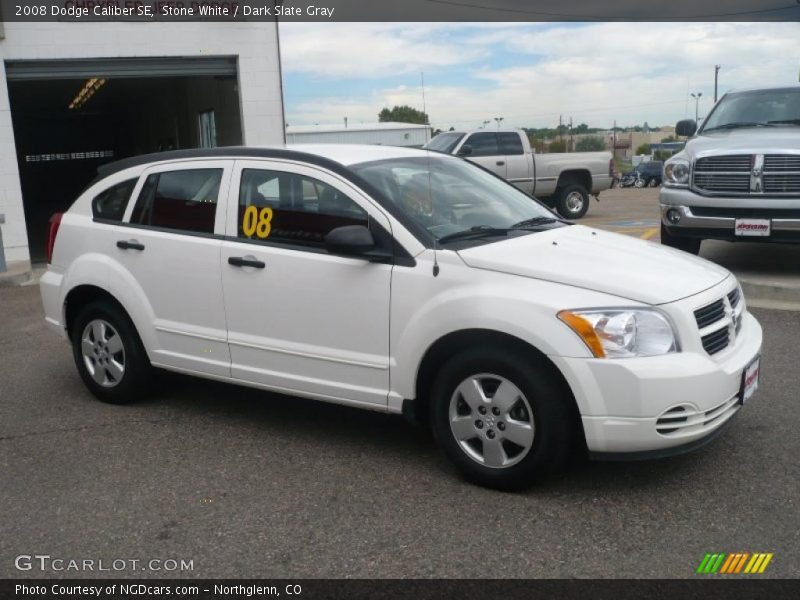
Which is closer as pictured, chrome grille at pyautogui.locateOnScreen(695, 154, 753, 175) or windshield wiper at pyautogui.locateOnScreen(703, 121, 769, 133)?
chrome grille at pyautogui.locateOnScreen(695, 154, 753, 175)

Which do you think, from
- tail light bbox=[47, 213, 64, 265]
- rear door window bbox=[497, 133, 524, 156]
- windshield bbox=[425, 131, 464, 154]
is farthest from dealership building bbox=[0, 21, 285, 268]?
tail light bbox=[47, 213, 64, 265]

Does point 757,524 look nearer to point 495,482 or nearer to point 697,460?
point 697,460

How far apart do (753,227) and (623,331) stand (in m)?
5.69

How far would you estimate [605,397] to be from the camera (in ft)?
12.5

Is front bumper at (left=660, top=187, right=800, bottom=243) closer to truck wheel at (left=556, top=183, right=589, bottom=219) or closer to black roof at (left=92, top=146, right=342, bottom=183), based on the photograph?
black roof at (left=92, top=146, right=342, bottom=183)

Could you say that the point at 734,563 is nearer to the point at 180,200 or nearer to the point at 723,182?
the point at 180,200

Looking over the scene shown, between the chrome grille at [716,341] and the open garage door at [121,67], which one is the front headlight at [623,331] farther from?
the open garage door at [121,67]

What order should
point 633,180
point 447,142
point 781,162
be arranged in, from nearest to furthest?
1. point 781,162
2. point 447,142
3. point 633,180

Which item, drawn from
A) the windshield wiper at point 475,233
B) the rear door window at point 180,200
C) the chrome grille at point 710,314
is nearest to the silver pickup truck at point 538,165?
the rear door window at point 180,200

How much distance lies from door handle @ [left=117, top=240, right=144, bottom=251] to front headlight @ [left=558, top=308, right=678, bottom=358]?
2.89 m

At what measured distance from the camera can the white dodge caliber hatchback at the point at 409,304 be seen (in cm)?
386

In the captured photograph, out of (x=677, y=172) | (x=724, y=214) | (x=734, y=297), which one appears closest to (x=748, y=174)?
(x=724, y=214)

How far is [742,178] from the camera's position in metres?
8.84

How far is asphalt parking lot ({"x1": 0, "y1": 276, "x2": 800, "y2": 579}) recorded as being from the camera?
Answer: 3523 millimetres
